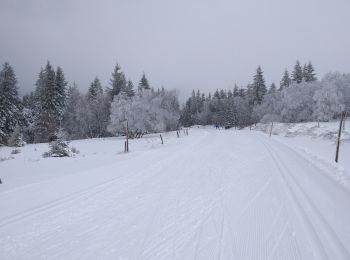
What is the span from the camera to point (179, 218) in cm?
481

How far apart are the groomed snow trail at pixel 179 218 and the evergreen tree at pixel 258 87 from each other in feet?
225

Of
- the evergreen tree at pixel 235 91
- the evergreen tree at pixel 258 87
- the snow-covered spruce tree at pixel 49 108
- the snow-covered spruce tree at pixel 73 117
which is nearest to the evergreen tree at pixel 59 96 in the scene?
the snow-covered spruce tree at pixel 49 108

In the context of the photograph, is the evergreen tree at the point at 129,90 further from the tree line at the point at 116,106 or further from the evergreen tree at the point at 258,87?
the evergreen tree at the point at 258,87

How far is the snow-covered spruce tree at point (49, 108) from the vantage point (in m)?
42.3

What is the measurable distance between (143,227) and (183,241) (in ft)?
2.92

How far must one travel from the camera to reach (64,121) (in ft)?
167

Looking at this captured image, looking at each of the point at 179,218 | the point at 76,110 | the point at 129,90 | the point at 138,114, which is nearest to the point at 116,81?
the point at 129,90

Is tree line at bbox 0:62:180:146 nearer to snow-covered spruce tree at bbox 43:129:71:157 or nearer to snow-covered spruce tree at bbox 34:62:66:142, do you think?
snow-covered spruce tree at bbox 34:62:66:142

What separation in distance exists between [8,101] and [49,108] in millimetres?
7857

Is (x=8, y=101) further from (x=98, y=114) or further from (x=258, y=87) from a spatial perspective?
(x=258, y=87)

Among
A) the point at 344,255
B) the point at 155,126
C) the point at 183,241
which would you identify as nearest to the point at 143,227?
Result: the point at 183,241

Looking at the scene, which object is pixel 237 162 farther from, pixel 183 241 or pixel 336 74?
pixel 336 74

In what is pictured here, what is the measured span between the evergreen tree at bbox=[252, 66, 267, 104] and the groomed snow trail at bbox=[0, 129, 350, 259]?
225 feet

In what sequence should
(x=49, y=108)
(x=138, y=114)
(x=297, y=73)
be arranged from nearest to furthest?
1. (x=138, y=114)
2. (x=49, y=108)
3. (x=297, y=73)
